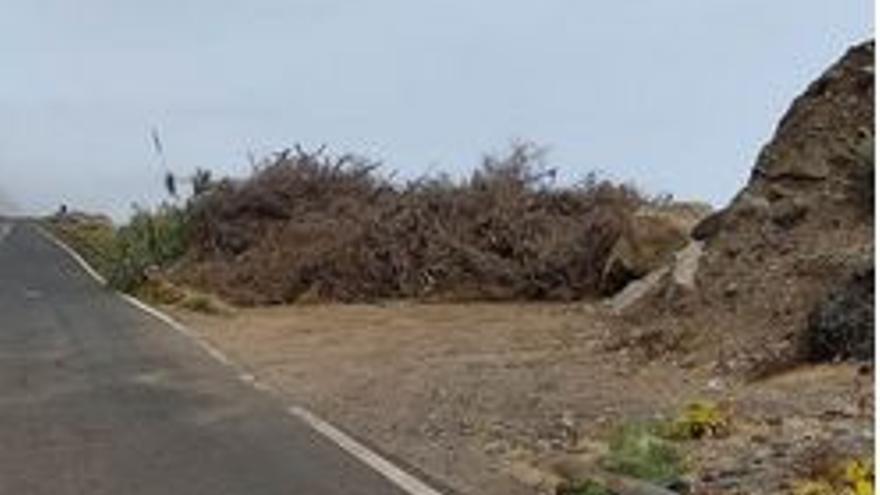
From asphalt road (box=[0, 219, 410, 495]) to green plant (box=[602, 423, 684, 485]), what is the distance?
143cm

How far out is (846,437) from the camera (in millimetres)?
11828

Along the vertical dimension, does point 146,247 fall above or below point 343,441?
above

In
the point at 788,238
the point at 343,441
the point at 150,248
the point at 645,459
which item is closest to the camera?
the point at 645,459

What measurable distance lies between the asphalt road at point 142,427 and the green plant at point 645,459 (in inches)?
56.3

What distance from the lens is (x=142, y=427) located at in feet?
46.5

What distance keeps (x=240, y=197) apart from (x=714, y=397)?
73.3 feet

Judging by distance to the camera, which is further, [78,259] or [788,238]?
[78,259]

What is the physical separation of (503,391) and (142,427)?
368cm

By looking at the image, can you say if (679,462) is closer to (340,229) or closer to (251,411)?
(251,411)

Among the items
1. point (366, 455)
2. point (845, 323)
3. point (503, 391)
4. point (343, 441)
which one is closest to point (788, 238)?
point (845, 323)

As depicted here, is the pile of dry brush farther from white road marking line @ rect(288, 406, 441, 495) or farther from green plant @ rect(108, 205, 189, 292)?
white road marking line @ rect(288, 406, 441, 495)

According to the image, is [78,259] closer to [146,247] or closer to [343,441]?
[146,247]

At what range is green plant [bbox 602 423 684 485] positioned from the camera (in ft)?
35.3

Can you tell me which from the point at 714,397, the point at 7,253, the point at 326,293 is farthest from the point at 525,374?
the point at 7,253
